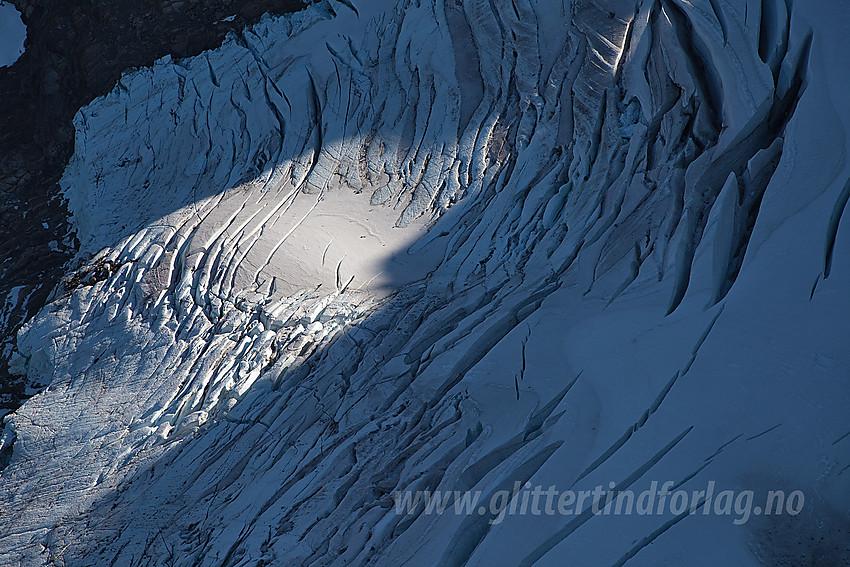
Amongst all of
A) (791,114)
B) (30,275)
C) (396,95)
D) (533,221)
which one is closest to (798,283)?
(791,114)

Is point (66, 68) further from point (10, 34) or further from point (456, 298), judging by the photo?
point (456, 298)

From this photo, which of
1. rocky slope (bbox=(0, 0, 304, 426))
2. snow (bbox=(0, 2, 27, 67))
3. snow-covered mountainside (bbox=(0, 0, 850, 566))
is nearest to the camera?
snow-covered mountainside (bbox=(0, 0, 850, 566))

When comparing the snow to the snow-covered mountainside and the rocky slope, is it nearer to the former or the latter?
the rocky slope

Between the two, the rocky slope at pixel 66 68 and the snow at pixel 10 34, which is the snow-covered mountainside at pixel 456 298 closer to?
the rocky slope at pixel 66 68

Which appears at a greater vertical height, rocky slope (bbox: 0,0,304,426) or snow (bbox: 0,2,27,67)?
snow (bbox: 0,2,27,67)

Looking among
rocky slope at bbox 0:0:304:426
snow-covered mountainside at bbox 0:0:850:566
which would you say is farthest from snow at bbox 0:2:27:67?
snow-covered mountainside at bbox 0:0:850:566

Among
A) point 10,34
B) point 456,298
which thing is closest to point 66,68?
point 10,34
